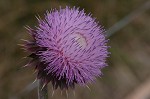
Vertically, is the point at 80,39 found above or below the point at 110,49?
below

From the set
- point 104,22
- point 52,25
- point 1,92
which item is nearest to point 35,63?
point 52,25

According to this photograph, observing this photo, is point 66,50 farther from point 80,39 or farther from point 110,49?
point 110,49

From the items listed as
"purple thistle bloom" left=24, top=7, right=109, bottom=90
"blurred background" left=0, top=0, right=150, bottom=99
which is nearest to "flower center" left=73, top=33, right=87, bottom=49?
"purple thistle bloom" left=24, top=7, right=109, bottom=90

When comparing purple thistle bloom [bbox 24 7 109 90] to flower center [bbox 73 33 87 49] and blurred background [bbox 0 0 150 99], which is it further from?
blurred background [bbox 0 0 150 99]

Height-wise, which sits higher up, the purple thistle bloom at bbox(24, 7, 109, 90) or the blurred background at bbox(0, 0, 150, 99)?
the blurred background at bbox(0, 0, 150, 99)

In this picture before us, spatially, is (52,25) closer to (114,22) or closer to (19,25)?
(19,25)

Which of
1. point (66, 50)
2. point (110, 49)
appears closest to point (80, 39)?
point (66, 50)
